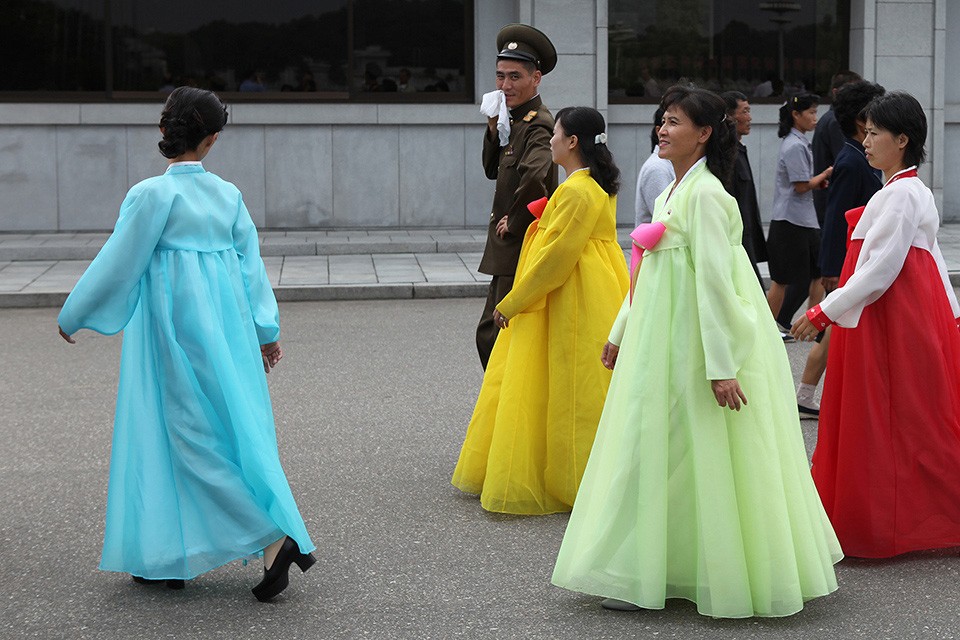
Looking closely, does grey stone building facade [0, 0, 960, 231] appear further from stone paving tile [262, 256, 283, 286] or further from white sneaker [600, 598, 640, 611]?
white sneaker [600, 598, 640, 611]

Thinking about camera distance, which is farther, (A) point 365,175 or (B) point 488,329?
(A) point 365,175

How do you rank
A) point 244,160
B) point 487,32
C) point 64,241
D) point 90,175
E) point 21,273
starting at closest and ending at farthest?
point 21,273
point 64,241
point 90,175
point 244,160
point 487,32

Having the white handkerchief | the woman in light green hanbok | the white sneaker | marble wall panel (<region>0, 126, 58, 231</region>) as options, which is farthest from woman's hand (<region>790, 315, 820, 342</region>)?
marble wall panel (<region>0, 126, 58, 231</region>)

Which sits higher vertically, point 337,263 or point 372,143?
point 372,143

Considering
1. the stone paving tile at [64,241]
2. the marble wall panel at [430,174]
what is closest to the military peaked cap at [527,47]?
the stone paving tile at [64,241]

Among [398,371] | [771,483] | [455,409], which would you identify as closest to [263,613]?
[771,483]

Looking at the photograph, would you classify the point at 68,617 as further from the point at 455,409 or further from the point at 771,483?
the point at 455,409

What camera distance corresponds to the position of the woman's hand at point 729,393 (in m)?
4.26

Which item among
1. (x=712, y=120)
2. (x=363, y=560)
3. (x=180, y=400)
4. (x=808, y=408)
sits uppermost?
(x=712, y=120)

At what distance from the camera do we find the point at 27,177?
16.0 m

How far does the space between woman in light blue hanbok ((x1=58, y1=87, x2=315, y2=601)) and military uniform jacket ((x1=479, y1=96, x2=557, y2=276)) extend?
6.10ft

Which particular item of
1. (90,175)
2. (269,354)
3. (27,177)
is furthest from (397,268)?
(269,354)

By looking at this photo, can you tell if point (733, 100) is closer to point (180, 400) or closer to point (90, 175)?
point (180, 400)

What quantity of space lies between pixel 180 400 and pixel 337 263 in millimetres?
9745
